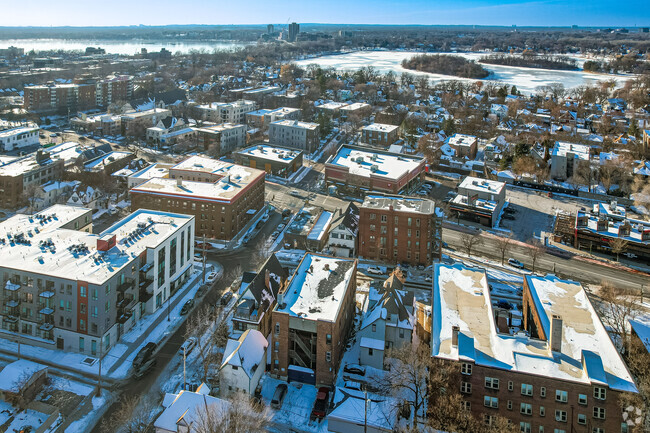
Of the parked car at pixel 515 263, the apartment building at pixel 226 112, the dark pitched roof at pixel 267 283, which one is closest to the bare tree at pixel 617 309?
the parked car at pixel 515 263

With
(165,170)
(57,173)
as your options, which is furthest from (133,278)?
(57,173)

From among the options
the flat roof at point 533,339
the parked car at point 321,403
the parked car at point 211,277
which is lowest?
the parked car at point 321,403

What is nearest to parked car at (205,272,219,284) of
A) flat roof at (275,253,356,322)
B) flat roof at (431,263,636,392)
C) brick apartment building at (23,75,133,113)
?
flat roof at (275,253,356,322)

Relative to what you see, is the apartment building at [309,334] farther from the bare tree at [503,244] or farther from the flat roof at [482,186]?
the flat roof at [482,186]

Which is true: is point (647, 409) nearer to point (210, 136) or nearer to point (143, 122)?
point (210, 136)

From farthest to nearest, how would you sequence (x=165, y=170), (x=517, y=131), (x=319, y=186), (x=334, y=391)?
(x=517, y=131) < (x=319, y=186) < (x=165, y=170) < (x=334, y=391)

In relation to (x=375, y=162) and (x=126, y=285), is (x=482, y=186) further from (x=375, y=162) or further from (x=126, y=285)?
(x=126, y=285)
